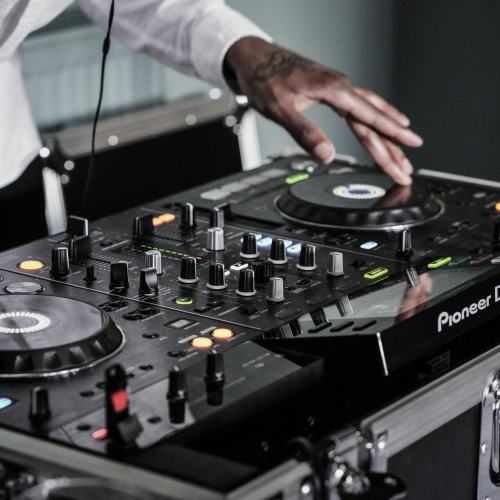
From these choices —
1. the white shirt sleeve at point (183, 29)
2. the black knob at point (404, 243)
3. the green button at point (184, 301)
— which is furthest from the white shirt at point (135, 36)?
the green button at point (184, 301)

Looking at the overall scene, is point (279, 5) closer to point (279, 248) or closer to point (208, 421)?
point (279, 248)

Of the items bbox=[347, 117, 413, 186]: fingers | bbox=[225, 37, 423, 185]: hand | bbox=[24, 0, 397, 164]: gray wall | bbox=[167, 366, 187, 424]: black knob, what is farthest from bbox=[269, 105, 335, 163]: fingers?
bbox=[24, 0, 397, 164]: gray wall

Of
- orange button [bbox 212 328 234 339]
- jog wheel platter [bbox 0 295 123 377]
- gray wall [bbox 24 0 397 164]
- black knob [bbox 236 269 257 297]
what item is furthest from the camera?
gray wall [bbox 24 0 397 164]

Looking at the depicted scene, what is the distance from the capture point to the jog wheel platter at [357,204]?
1562mm

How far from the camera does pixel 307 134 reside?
5.35 ft

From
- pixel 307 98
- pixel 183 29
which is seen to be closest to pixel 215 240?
pixel 307 98

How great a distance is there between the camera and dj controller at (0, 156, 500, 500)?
90cm

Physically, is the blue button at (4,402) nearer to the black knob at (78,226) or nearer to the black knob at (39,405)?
the black knob at (39,405)

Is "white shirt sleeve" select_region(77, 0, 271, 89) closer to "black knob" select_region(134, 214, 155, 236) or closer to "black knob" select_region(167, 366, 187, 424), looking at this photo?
"black knob" select_region(134, 214, 155, 236)

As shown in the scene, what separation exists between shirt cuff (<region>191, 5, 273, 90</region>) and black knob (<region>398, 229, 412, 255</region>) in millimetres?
581

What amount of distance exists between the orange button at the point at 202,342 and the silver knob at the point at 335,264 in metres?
0.28

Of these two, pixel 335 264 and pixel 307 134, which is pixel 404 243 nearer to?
pixel 335 264

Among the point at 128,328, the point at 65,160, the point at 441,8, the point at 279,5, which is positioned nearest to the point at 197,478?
the point at 128,328

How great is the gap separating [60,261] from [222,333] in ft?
1.01
